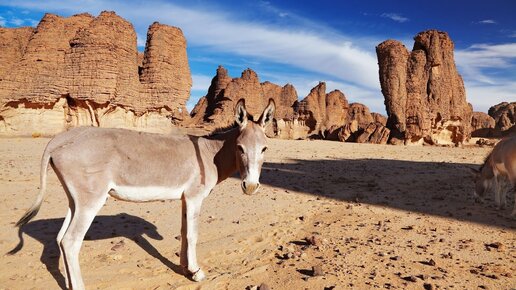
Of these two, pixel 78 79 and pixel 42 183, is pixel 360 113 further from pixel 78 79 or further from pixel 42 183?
pixel 42 183

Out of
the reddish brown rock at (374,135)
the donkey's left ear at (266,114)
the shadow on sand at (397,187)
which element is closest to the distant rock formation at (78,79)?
the shadow on sand at (397,187)

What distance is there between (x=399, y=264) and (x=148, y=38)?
4639cm

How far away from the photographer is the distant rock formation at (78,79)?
35906 mm

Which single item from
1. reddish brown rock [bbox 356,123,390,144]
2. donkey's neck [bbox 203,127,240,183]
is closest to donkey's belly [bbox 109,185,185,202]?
donkey's neck [bbox 203,127,240,183]

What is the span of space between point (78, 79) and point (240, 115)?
38.8 metres

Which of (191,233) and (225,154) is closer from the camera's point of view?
(191,233)

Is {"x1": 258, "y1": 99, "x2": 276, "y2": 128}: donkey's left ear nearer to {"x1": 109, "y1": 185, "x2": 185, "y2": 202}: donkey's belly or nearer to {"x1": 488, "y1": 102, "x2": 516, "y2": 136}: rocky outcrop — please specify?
{"x1": 109, "y1": 185, "x2": 185, "y2": 202}: donkey's belly

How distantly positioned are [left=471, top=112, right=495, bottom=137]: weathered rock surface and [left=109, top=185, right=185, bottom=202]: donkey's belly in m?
102

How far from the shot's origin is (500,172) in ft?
31.9

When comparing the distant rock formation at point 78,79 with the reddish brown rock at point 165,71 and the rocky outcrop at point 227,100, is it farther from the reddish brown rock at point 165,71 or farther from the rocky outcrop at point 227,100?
the rocky outcrop at point 227,100

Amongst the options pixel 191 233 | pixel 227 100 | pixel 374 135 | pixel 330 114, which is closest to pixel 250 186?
pixel 191 233

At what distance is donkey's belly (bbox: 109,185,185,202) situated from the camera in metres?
4.46

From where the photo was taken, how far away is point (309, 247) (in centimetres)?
606

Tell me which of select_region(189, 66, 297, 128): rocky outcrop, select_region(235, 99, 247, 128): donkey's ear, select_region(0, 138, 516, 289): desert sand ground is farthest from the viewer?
select_region(189, 66, 297, 128): rocky outcrop
